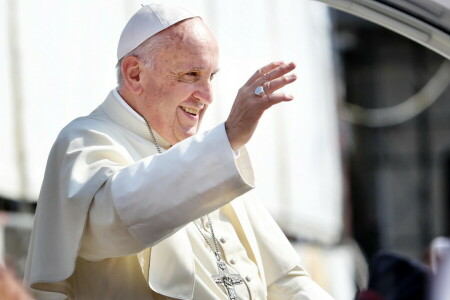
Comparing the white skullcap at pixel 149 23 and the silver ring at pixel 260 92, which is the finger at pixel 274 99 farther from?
the white skullcap at pixel 149 23

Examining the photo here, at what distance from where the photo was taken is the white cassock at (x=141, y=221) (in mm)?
3385

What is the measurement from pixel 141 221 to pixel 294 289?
2.68ft

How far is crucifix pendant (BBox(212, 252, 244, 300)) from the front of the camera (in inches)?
147

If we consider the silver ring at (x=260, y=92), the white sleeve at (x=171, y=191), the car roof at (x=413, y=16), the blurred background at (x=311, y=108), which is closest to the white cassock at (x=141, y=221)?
the white sleeve at (x=171, y=191)

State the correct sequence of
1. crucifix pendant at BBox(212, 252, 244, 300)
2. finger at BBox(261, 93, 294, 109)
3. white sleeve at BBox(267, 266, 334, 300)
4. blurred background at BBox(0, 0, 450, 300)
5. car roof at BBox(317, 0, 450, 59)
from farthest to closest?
blurred background at BBox(0, 0, 450, 300) < white sleeve at BBox(267, 266, 334, 300) < crucifix pendant at BBox(212, 252, 244, 300) < car roof at BBox(317, 0, 450, 59) < finger at BBox(261, 93, 294, 109)

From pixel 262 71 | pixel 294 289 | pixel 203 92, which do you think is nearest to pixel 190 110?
pixel 203 92

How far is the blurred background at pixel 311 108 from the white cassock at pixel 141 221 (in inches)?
22.4

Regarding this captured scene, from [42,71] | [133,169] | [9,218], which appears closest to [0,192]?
[9,218]

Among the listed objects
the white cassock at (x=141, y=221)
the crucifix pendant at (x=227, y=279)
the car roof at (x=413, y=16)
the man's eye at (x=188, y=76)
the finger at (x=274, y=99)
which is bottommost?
the crucifix pendant at (x=227, y=279)

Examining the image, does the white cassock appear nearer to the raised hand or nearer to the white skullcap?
the raised hand

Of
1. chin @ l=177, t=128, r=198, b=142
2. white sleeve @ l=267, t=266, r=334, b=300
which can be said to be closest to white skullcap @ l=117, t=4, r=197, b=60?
chin @ l=177, t=128, r=198, b=142

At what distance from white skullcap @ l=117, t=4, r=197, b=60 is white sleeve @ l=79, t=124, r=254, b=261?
1.68 feet

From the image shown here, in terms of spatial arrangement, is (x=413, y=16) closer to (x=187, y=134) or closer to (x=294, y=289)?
(x=187, y=134)

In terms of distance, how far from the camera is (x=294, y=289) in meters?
4.06
